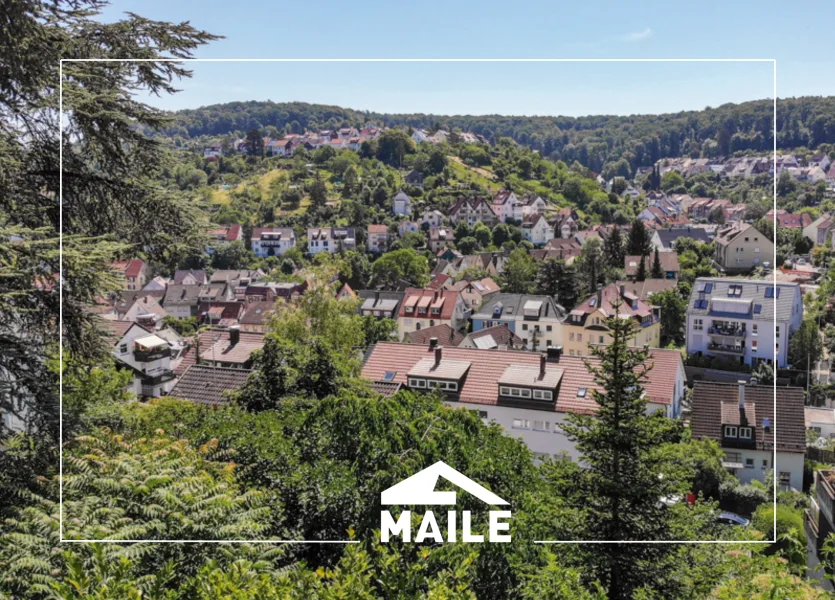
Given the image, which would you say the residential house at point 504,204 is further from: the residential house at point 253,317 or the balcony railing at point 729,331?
the residential house at point 253,317

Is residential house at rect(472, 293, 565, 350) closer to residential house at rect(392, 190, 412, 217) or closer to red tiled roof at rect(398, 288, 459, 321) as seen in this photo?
red tiled roof at rect(398, 288, 459, 321)

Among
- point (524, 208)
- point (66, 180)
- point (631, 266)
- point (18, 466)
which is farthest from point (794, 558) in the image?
point (631, 266)

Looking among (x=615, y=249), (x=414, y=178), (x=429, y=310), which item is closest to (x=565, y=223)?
(x=615, y=249)

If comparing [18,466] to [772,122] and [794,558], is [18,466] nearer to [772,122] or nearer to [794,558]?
[794,558]

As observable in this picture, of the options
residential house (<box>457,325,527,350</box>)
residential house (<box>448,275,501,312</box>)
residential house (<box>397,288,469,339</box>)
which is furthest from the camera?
residential house (<box>457,325,527,350</box>)

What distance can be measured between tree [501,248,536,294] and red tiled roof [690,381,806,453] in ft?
17.7

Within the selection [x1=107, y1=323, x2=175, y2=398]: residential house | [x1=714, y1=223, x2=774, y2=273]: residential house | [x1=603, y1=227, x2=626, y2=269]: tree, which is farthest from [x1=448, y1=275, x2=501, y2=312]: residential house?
[x1=107, y1=323, x2=175, y2=398]: residential house

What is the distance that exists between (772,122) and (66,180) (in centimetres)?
616

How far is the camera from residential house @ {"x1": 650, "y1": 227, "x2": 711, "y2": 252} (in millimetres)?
12598

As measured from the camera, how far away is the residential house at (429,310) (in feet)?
67.2

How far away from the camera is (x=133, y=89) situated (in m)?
6.47

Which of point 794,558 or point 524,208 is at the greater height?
point 524,208

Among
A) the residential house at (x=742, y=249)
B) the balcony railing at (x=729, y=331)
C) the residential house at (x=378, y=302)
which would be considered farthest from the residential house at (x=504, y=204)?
the residential house at (x=378, y=302)

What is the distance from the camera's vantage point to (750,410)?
19.0 m
